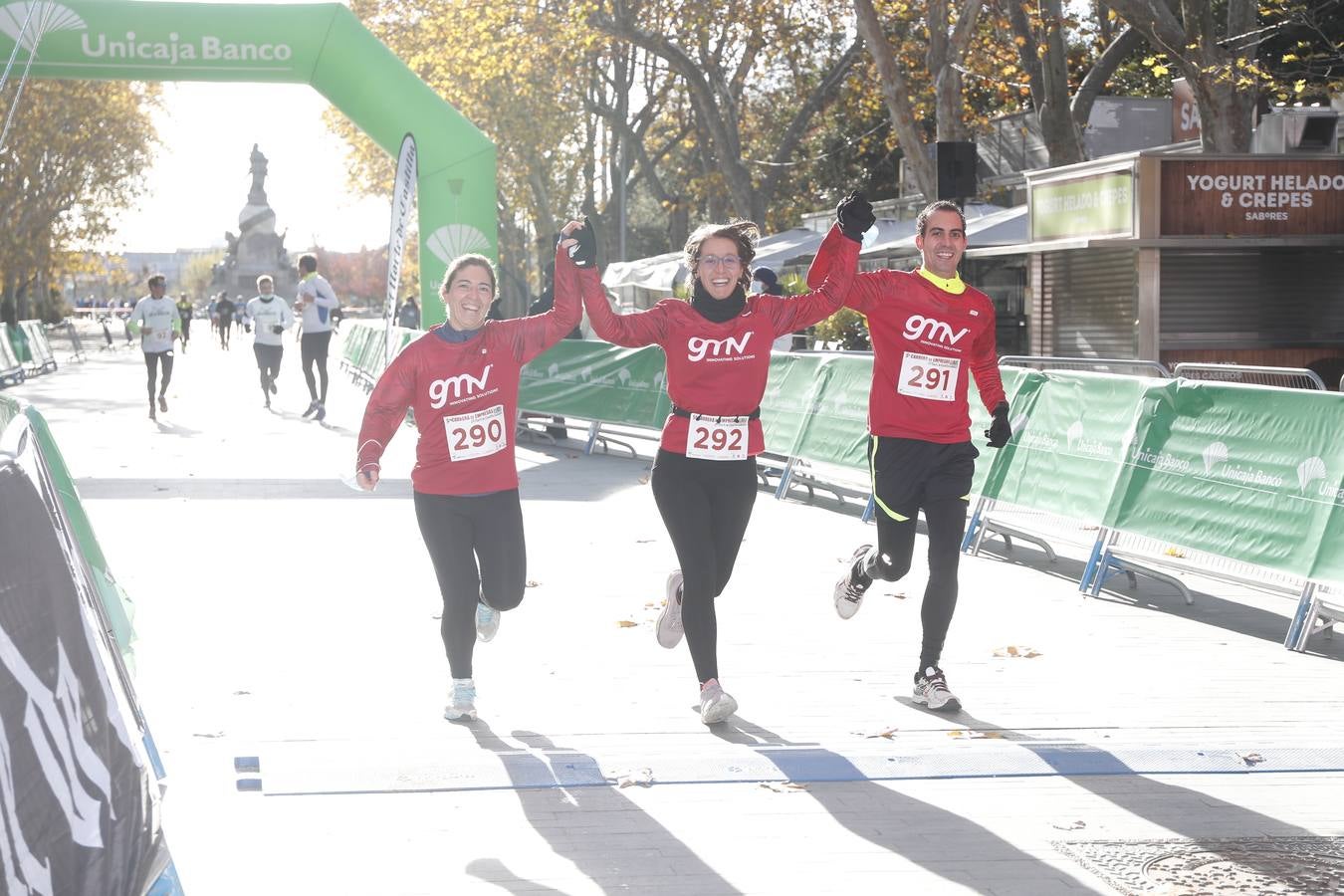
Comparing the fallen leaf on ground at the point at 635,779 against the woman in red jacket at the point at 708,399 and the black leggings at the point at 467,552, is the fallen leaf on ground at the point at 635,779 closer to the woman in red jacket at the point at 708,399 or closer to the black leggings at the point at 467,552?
the woman in red jacket at the point at 708,399

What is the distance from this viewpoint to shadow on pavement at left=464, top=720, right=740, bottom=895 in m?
4.76

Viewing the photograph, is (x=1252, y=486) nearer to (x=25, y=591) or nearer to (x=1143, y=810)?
(x=1143, y=810)

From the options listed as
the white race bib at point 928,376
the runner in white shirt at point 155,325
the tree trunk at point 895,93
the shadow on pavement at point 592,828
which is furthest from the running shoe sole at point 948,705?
the runner in white shirt at point 155,325

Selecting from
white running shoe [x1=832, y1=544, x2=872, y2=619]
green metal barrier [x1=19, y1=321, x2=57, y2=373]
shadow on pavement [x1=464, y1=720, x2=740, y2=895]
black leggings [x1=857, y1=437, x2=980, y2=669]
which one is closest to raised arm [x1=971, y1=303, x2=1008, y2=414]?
black leggings [x1=857, y1=437, x2=980, y2=669]

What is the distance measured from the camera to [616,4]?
93.9 feet

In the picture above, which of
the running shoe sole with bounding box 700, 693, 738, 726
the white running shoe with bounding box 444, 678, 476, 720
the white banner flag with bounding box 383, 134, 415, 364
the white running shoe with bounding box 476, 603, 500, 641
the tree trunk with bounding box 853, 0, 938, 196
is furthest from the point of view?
the tree trunk with bounding box 853, 0, 938, 196

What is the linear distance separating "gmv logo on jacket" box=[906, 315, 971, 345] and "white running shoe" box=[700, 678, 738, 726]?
5.08 ft

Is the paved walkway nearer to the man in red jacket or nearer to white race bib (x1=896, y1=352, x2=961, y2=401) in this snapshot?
the man in red jacket

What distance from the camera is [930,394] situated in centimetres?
690

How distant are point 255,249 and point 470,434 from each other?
111 metres

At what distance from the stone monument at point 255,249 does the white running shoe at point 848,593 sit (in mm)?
105505

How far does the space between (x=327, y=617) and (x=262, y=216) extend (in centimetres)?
11058

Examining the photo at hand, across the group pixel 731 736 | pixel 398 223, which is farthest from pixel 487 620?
pixel 398 223

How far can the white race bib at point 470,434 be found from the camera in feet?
21.5
